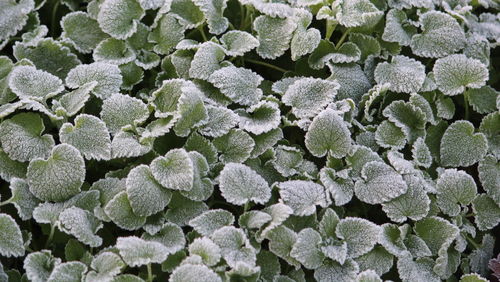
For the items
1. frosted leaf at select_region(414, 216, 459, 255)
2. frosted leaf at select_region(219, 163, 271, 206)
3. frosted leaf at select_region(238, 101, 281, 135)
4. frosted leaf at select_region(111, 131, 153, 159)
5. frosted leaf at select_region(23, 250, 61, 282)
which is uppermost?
frosted leaf at select_region(111, 131, 153, 159)

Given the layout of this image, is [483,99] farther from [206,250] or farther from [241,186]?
[206,250]

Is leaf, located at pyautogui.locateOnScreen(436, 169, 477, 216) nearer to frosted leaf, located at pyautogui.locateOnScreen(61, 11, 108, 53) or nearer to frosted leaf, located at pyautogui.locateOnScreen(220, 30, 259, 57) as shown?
A: frosted leaf, located at pyautogui.locateOnScreen(220, 30, 259, 57)

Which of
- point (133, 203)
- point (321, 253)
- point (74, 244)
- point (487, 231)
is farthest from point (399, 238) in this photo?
point (74, 244)

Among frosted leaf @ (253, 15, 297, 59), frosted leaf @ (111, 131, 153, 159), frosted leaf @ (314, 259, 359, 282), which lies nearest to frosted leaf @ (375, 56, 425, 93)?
frosted leaf @ (253, 15, 297, 59)

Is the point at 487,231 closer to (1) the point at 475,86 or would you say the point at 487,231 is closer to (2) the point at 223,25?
(1) the point at 475,86

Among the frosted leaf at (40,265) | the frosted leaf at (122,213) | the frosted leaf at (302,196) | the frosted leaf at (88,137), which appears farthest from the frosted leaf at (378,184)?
the frosted leaf at (40,265)

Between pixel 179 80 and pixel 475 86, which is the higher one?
pixel 179 80

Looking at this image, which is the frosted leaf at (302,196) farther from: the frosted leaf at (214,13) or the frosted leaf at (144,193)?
the frosted leaf at (214,13)

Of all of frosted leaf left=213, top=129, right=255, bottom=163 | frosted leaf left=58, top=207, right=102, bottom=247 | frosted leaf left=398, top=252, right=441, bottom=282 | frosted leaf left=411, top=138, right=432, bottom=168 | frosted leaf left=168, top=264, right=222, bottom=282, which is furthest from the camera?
frosted leaf left=411, top=138, right=432, bottom=168
